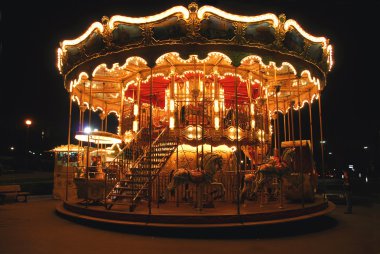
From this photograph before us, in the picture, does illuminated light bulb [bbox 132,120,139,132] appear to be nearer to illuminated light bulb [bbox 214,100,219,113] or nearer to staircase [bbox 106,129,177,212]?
staircase [bbox 106,129,177,212]

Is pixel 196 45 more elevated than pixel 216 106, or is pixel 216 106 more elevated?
pixel 196 45

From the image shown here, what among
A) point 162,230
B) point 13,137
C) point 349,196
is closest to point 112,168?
point 162,230

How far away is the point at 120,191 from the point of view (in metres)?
11.0

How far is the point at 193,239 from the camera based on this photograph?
26.1 ft

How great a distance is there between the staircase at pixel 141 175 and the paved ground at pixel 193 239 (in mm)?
1388

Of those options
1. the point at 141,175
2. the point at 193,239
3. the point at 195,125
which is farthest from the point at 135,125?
the point at 193,239

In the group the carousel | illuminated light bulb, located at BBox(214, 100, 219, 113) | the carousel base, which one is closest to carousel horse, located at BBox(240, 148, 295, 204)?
the carousel

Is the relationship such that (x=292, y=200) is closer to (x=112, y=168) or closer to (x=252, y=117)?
(x=252, y=117)

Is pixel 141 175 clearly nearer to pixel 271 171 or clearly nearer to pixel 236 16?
pixel 271 171

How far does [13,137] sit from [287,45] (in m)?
56.2

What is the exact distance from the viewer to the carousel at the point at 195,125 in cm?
988

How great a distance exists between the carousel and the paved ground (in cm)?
33

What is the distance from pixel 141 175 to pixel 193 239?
323 centimetres

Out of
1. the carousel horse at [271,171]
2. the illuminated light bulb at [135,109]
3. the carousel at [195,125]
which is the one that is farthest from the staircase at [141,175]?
the carousel horse at [271,171]
